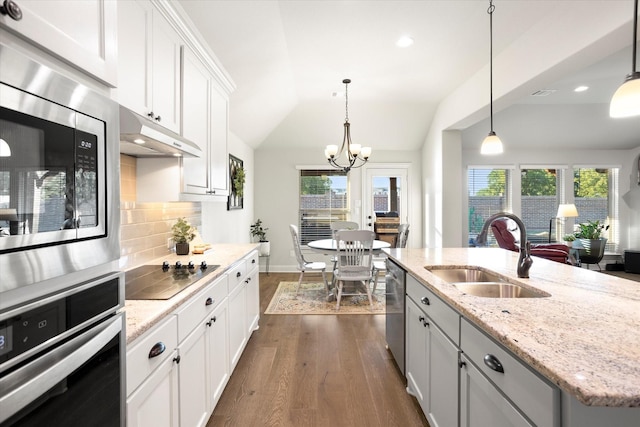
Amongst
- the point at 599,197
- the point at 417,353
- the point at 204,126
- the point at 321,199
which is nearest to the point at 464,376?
the point at 417,353

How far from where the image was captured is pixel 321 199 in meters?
6.50

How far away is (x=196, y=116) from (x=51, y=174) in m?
1.83

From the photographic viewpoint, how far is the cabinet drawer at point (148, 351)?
1070 mm

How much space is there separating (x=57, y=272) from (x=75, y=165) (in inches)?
8.9

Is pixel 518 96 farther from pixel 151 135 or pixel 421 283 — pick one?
pixel 151 135

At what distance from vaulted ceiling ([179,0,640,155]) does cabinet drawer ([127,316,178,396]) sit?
2.17 meters

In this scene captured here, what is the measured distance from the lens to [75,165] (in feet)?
2.31

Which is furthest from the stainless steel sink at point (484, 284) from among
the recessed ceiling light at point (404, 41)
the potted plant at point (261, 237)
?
the potted plant at point (261, 237)

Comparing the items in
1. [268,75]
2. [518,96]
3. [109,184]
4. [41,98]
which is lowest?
[109,184]

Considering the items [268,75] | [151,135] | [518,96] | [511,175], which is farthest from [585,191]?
[151,135]

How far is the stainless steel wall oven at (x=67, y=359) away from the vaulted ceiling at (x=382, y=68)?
230 centimetres

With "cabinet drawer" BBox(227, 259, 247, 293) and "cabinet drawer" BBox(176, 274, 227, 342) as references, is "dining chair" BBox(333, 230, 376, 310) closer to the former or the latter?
"cabinet drawer" BBox(227, 259, 247, 293)

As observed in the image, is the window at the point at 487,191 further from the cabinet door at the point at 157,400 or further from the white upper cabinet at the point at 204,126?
the cabinet door at the point at 157,400

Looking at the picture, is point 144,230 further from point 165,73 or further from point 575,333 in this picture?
point 575,333
